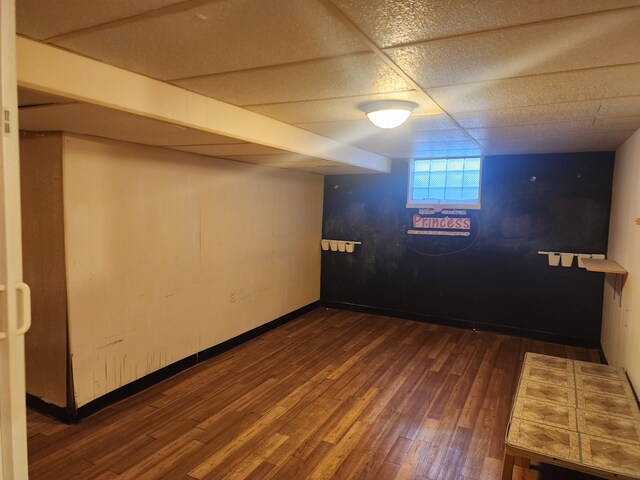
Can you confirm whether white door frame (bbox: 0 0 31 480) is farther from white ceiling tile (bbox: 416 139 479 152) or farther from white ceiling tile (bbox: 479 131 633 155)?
white ceiling tile (bbox: 479 131 633 155)

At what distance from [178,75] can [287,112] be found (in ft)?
2.93

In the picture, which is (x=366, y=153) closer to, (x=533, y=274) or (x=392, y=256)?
(x=392, y=256)

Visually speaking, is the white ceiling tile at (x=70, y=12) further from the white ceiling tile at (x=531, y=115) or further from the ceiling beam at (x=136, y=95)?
the white ceiling tile at (x=531, y=115)

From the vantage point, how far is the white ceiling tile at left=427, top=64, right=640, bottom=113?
6.10 ft

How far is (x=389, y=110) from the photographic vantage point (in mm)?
2404

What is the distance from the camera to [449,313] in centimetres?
520

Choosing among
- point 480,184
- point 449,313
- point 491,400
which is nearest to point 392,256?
point 449,313

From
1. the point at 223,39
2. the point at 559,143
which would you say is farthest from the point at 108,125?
the point at 559,143

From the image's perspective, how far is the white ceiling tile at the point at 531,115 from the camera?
242cm

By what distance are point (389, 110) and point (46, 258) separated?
2456 millimetres

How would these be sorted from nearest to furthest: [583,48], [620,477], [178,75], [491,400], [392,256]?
1. [583,48]
2. [620,477]
3. [178,75]
4. [491,400]
5. [392,256]

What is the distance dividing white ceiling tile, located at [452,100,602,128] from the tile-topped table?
176 cm

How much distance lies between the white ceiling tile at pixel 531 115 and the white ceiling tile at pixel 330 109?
346 millimetres

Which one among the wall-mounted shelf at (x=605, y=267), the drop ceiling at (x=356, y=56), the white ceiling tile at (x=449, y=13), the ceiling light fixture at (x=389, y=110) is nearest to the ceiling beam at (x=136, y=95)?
the drop ceiling at (x=356, y=56)
